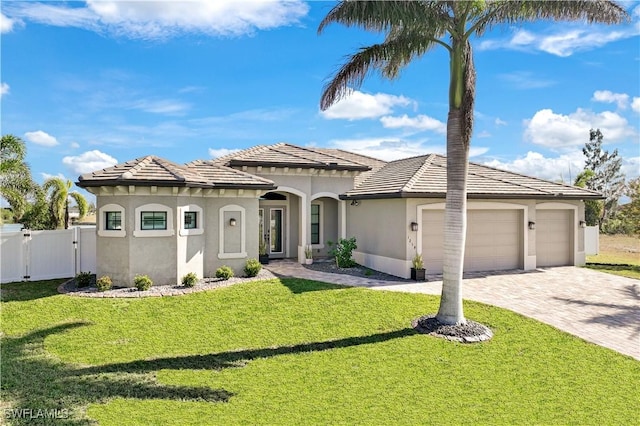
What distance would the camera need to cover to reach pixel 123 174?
1232cm

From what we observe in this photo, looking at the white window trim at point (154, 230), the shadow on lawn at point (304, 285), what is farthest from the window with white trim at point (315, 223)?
the white window trim at point (154, 230)

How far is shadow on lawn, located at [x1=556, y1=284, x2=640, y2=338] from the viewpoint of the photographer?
1015 centimetres

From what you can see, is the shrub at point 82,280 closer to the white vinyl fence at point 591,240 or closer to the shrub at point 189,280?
the shrub at point 189,280

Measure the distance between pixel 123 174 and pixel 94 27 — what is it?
5.74 m

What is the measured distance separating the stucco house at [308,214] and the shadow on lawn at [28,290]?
1726mm

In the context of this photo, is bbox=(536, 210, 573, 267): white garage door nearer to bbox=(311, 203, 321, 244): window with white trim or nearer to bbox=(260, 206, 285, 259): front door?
bbox=(311, 203, 321, 244): window with white trim

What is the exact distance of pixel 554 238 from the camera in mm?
18156

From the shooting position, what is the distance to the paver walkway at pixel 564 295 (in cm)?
967

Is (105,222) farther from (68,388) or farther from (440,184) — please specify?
(440,184)

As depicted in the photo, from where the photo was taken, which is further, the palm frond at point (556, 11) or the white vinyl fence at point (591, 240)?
the white vinyl fence at point (591, 240)

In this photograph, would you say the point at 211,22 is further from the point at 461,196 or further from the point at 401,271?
the point at 401,271

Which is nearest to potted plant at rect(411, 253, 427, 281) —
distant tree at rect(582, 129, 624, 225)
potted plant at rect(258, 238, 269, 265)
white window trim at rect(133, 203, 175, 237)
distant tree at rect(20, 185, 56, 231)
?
potted plant at rect(258, 238, 269, 265)

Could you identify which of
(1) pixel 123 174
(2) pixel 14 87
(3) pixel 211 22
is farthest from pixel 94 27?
(1) pixel 123 174

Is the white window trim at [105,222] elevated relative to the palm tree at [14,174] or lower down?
lower down
